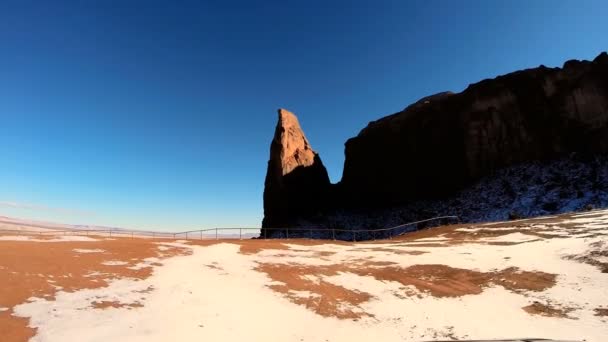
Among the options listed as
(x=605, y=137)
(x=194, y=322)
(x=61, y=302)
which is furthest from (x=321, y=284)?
(x=605, y=137)

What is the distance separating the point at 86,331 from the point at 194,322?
2.82 metres

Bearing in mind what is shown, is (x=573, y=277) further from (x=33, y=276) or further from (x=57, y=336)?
(x=33, y=276)

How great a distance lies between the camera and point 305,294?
1459cm

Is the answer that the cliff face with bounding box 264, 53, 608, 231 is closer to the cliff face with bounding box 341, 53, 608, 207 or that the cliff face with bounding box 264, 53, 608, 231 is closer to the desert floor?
the cliff face with bounding box 341, 53, 608, 207

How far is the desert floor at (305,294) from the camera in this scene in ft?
34.0

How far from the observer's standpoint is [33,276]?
1373 centimetres

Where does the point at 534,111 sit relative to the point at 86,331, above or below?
above

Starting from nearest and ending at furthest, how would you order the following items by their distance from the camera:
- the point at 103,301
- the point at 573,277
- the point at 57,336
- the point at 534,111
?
the point at 57,336, the point at 103,301, the point at 573,277, the point at 534,111

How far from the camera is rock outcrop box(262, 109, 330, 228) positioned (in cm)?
7525

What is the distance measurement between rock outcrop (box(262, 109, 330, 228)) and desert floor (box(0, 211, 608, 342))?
174ft

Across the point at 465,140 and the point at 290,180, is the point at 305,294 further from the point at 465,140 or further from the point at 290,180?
the point at 290,180

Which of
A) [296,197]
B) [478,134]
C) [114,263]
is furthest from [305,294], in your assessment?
[296,197]

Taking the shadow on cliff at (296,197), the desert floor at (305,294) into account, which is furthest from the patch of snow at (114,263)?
the shadow on cliff at (296,197)

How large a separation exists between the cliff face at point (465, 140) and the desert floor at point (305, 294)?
36.4 meters
